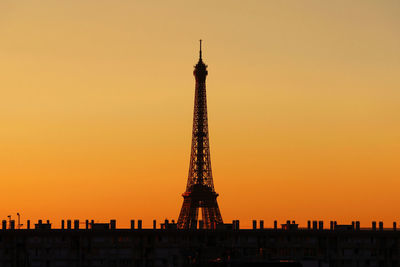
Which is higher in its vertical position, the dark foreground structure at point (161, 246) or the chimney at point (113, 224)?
the chimney at point (113, 224)

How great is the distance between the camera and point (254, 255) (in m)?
197

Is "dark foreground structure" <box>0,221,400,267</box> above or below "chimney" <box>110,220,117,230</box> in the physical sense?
below

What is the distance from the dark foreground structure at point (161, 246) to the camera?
18688 centimetres

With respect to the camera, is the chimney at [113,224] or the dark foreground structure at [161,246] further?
the chimney at [113,224]

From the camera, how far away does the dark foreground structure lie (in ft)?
613

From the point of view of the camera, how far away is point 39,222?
192m

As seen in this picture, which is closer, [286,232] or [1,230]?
[1,230]

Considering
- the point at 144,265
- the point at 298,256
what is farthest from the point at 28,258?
the point at 298,256

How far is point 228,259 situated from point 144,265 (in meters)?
14.6

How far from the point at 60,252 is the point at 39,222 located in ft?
24.8

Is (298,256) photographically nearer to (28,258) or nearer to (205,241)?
(205,241)

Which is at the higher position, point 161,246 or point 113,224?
point 113,224

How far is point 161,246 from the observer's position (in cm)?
19262

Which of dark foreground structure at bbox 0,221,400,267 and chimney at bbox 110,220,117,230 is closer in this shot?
dark foreground structure at bbox 0,221,400,267
